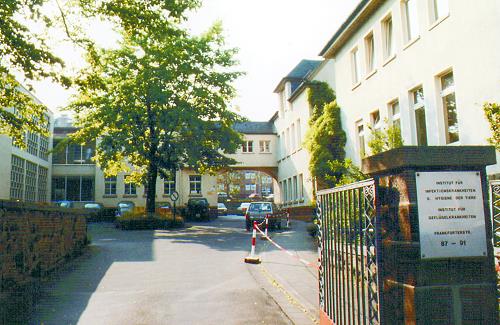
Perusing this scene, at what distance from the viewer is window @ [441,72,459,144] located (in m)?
12.7

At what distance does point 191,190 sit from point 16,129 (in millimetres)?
30362

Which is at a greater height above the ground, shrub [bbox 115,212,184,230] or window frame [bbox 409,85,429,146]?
window frame [bbox 409,85,429,146]

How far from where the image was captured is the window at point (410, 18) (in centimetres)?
1473

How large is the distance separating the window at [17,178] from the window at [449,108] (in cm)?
3316

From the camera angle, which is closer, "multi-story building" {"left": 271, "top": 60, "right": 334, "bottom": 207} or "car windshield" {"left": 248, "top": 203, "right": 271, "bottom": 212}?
"car windshield" {"left": 248, "top": 203, "right": 271, "bottom": 212}

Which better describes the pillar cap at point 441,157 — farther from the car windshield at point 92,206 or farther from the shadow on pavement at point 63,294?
the car windshield at point 92,206

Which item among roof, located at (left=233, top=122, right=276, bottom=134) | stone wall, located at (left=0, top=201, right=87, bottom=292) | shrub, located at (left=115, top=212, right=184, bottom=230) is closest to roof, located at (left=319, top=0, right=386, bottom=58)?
stone wall, located at (left=0, top=201, right=87, bottom=292)

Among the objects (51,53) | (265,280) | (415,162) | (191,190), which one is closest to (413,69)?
(265,280)

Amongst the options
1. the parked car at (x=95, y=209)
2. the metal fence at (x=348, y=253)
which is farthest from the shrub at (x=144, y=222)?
the metal fence at (x=348, y=253)

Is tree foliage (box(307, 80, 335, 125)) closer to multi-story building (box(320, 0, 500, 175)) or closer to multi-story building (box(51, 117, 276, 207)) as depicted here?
multi-story building (box(320, 0, 500, 175))

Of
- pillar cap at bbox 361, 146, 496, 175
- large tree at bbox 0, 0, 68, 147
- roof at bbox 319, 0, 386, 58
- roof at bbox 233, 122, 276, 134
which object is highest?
roof at bbox 233, 122, 276, 134

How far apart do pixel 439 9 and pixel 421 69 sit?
1.73m

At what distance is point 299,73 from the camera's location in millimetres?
37250

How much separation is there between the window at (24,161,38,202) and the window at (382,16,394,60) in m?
33.9
